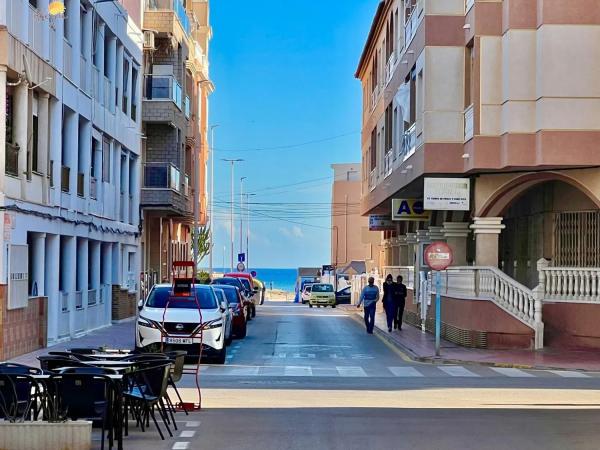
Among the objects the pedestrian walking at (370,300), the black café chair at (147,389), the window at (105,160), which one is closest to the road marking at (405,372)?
the black café chair at (147,389)

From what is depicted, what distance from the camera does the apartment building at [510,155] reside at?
83.0ft

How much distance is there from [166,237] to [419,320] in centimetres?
1838

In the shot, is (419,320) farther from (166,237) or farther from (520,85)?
(166,237)

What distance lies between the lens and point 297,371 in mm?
21828

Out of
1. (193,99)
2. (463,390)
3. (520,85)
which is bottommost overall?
(463,390)

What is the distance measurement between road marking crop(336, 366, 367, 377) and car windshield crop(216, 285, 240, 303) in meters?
10.7

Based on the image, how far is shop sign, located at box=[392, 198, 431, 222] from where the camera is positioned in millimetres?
36000

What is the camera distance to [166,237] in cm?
5100

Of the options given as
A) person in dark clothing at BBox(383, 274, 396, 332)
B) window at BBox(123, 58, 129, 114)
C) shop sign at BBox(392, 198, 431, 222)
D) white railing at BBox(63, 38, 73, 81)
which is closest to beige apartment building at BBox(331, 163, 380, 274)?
window at BBox(123, 58, 129, 114)

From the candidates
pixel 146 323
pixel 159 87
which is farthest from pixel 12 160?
pixel 159 87

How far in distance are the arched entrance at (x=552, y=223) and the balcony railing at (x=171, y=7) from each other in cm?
1909

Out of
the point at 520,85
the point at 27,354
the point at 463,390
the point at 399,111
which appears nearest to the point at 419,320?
the point at 399,111

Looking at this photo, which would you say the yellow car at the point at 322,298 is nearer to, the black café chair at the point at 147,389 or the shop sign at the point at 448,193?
the shop sign at the point at 448,193

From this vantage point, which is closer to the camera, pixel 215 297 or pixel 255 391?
pixel 255 391
